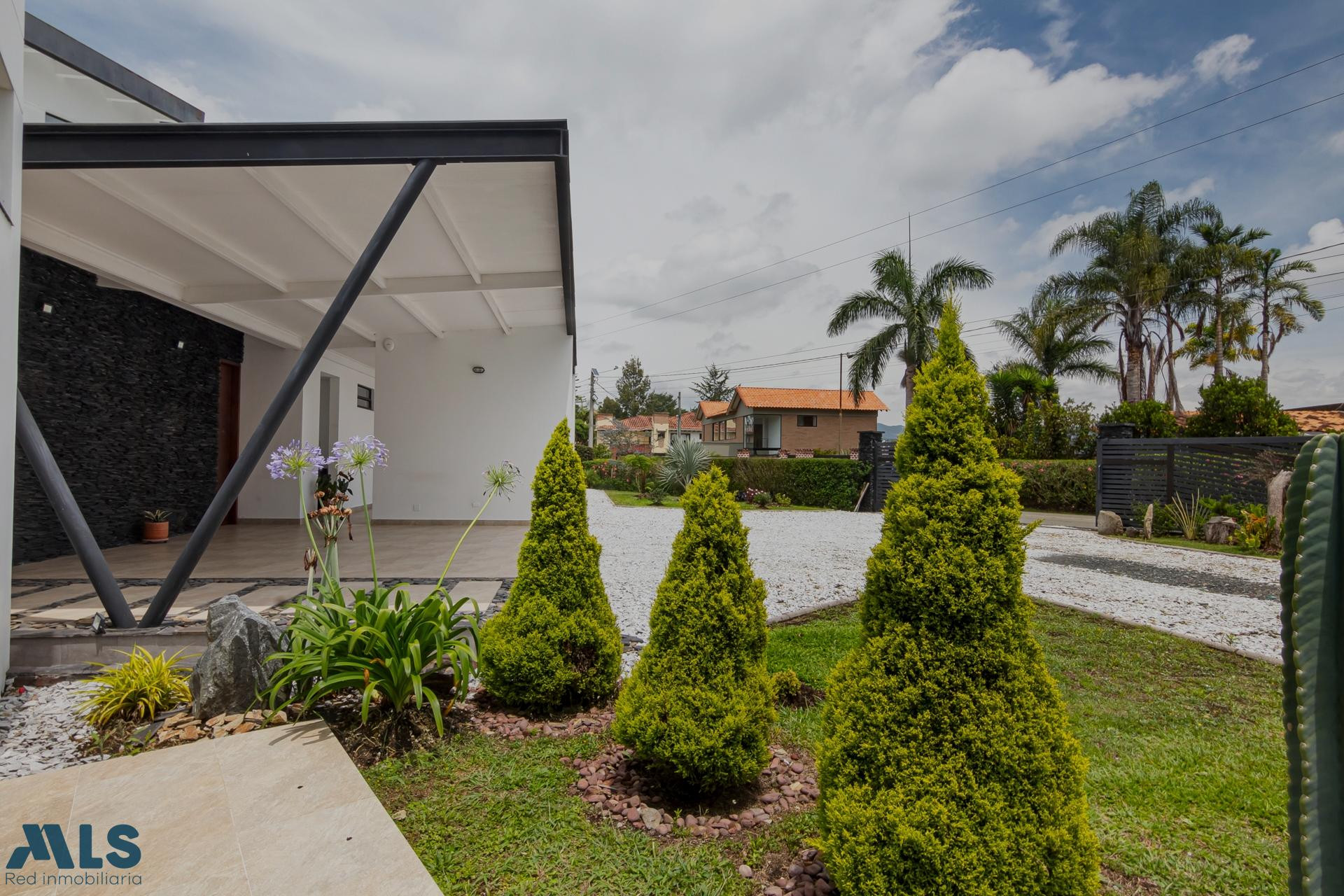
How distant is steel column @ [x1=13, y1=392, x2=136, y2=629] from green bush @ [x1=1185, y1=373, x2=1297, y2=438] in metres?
17.1

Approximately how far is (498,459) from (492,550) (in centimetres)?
289

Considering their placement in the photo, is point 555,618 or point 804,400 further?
point 804,400

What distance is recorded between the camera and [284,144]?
13.8 ft

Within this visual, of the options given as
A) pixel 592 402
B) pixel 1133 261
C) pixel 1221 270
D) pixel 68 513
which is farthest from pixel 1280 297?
pixel 68 513

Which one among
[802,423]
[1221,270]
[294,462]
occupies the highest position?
[1221,270]

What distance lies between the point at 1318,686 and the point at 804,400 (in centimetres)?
3636

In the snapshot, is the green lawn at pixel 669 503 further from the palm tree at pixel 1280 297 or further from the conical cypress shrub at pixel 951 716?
the palm tree at pixel 1280 297

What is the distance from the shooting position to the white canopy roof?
4172 mm

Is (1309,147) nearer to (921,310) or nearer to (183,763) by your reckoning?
(921,310)

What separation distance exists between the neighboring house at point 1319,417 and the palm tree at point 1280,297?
3951 millimetres

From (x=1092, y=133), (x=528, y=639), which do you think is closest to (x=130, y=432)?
(x=528, y=639)

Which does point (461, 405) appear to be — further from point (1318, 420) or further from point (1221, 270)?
point (1221, 270)

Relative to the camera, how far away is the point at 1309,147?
17.0 meters
